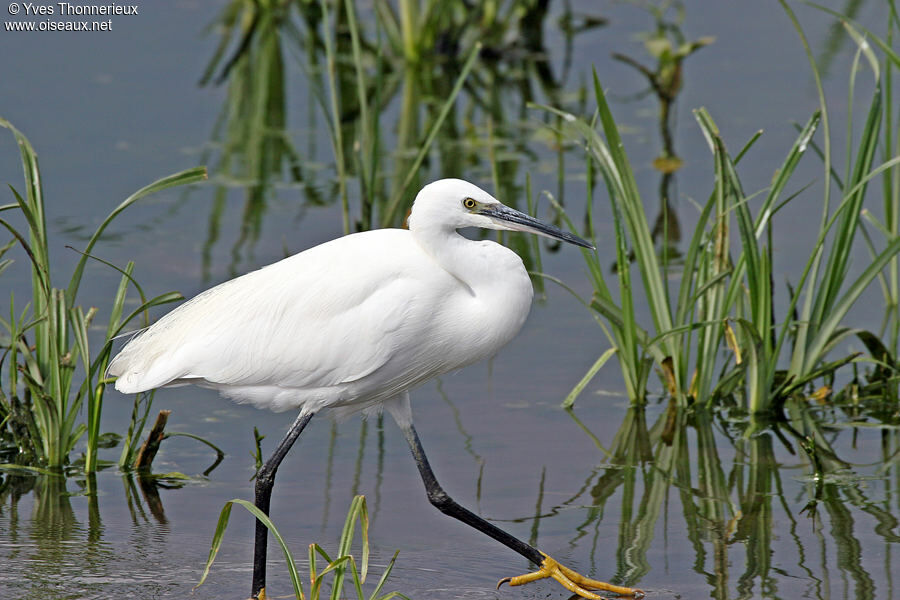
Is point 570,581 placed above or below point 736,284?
below

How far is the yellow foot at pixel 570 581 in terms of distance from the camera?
414cm

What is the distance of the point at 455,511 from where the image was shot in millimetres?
4445

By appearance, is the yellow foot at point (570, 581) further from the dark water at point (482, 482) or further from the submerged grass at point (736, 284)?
the submerged grass at point (736, 284)

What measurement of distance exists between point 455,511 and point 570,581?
0.48m

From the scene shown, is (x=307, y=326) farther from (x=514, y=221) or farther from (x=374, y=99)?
(x=374, y=99)

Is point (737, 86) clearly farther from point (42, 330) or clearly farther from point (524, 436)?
point (42, 330)

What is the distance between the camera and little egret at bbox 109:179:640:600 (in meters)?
4.07

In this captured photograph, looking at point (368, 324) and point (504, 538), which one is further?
point (504, 538)

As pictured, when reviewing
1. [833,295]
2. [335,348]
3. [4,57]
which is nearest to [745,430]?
[833,295]

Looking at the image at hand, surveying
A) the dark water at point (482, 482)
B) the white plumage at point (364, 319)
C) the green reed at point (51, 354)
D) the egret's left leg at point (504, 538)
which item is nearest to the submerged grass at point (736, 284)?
the dark water at point (482, 482)

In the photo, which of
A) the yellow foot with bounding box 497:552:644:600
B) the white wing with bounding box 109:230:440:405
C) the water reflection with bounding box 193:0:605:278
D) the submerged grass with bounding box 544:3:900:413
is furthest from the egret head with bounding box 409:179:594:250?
the water reflection with bounding box 193:0:605:278

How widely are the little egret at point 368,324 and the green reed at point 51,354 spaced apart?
0.37m

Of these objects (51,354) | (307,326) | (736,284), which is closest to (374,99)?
(736,284)

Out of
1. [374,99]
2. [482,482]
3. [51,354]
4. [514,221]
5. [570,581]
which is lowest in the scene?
[570,581]
